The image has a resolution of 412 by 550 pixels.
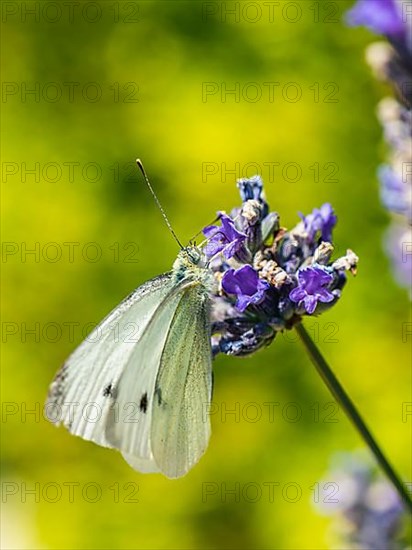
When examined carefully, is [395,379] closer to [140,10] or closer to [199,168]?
[199,168]

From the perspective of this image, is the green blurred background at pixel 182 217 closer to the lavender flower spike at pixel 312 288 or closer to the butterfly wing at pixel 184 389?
the butterfly wing at pixel 184 389

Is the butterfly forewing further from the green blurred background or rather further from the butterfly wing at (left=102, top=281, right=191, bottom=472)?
the green blurred background

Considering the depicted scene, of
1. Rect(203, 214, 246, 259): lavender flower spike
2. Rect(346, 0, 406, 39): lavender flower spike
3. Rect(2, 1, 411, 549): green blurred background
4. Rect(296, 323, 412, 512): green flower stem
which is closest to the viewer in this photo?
Rect(296, 323, 412, 512): green flower stem

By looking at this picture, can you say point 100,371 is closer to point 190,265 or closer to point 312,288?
point 190,265

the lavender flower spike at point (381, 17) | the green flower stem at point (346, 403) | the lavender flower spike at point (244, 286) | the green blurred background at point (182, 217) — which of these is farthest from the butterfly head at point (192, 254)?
the green blurred background at point (182, 217)

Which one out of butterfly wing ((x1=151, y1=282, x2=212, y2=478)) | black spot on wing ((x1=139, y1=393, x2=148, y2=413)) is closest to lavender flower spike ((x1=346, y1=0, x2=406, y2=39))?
butterfly wing ((x1=151, y1=282, x2=212, y2=478))

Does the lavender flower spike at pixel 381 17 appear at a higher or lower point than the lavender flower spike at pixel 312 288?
higher
